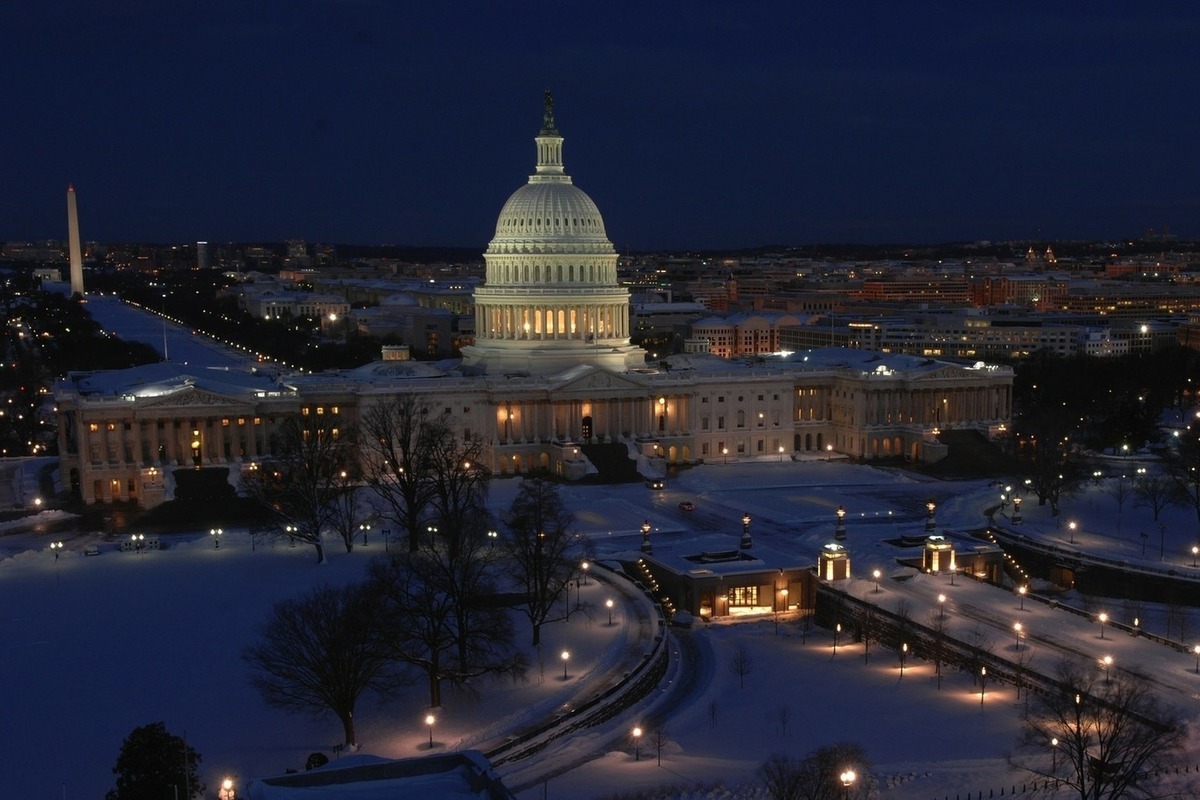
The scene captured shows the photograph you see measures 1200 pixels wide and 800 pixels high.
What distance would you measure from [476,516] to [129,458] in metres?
31.9

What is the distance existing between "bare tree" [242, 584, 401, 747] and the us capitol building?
35242 mm

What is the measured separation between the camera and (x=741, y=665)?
42.7 meters

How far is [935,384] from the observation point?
88750 millimetres

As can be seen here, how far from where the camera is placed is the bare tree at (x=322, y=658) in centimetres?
3503

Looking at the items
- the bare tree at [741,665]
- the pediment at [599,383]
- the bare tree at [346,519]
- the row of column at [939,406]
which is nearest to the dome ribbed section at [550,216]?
the pediment at [599,383]

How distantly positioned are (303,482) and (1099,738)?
115 ft

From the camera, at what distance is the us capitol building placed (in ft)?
244

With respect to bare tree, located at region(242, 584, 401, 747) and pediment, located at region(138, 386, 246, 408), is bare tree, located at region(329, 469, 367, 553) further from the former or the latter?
pediment, located at region(138, 386, 246, 408)

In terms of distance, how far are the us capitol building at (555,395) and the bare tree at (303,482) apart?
6943mm

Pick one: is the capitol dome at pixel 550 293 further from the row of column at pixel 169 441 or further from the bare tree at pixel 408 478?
the bare tree at pixel 408 478

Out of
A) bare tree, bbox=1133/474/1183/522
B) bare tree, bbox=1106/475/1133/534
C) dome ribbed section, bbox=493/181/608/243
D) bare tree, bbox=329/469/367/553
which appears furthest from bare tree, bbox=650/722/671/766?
dome ribbed section, bbox=493/181/608/243

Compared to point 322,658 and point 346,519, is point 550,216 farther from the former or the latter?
point 322,658

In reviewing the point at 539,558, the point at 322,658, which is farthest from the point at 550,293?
the point at 322,658

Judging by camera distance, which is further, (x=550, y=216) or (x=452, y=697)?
(x=550, y=216)
